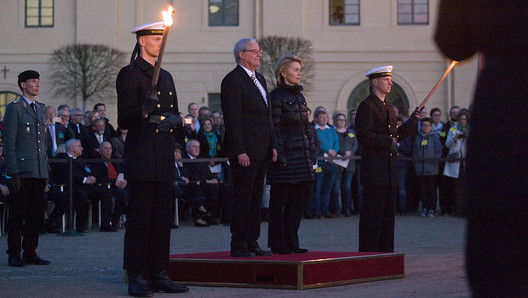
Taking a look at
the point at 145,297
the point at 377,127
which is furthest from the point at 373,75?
the point at 145,297

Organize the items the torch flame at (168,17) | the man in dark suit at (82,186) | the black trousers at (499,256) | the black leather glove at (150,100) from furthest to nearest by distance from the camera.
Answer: the man in dark suit at (82,186)
the black leather glove at (150,100)
the torch flame at (168,17)
the black trousers at (499,256)

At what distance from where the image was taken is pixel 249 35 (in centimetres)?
3450

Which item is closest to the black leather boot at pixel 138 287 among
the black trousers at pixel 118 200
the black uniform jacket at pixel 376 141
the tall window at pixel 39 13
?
the black uniform jacket at pixel 376 141

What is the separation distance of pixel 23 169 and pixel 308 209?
850 centimetres

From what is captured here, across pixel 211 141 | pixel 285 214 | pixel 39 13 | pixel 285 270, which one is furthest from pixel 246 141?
pixel 39 13

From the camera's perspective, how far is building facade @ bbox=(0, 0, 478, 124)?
3431 centimetres

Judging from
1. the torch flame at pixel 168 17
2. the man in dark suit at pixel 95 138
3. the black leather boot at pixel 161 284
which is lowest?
the black leather boot at pixel 161 284

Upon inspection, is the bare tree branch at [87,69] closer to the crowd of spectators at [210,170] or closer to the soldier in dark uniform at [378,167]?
the crowd of spectators at [210,170]

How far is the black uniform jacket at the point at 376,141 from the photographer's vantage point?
9.23 meters

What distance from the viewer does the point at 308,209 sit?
17547 mm

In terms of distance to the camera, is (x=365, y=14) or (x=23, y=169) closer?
(x=23, y=169)

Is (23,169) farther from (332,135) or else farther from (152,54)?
(332,135)

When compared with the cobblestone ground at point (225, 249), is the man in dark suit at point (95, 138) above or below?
above

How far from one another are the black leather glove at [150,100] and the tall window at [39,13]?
95.9 feet
